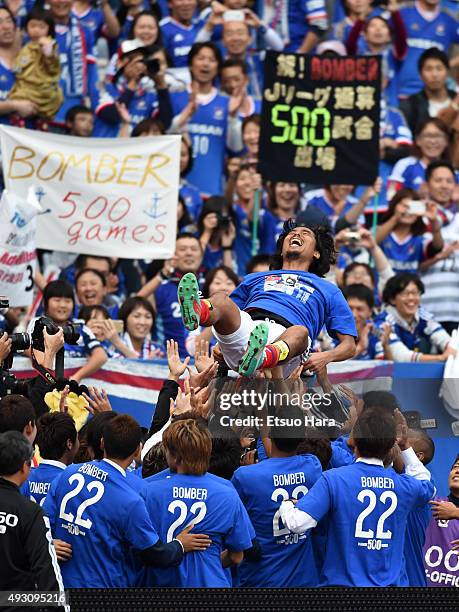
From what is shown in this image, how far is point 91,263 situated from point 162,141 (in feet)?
4.20

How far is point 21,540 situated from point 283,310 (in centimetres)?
273

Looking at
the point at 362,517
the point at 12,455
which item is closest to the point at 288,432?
the point at 362,517

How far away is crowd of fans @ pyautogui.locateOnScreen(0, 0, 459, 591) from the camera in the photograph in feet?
23.5

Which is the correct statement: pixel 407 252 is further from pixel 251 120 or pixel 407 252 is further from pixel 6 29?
pixel 6 29

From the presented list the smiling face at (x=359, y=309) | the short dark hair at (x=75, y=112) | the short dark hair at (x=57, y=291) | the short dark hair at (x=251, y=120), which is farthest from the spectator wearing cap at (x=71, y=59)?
the smiling face at (x=359, y=309)

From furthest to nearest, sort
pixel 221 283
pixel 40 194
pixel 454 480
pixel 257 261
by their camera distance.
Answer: pixel 40 194
pixel 257 261
pixel 221 283
pixel 454 480

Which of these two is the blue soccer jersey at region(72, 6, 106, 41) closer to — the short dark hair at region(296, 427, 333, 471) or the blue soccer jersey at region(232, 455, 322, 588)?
the short dark hair at region(296, 427, 333, 471)

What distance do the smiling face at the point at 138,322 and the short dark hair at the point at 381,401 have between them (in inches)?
139

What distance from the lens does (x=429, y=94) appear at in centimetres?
1528

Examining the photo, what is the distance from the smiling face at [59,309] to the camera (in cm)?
1066

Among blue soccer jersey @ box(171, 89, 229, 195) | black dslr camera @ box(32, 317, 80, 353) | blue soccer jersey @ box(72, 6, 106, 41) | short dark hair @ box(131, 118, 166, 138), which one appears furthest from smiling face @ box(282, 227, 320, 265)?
blue soccer jersey @ box(72, 6, 106, 41)

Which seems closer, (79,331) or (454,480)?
(454,480)

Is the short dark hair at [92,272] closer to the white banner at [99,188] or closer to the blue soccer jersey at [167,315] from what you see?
the white banner at [99,188]

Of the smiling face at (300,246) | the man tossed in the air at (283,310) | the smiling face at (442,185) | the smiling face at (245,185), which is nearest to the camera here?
the man tossed in the air at (283,310)
